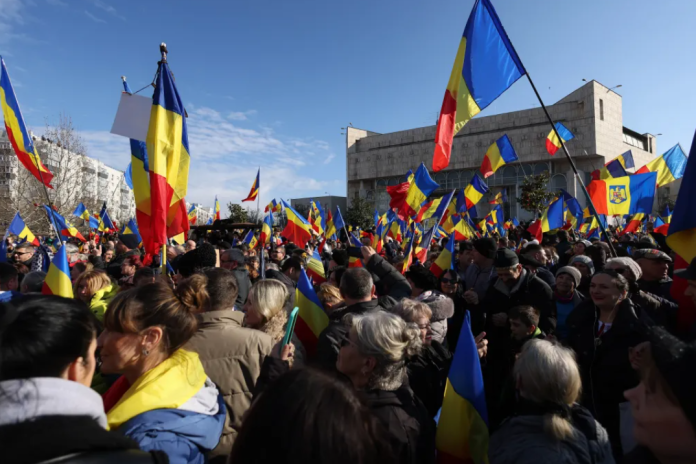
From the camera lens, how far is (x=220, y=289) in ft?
9.05

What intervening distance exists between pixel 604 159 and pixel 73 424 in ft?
179

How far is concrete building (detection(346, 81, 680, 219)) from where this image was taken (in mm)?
46312

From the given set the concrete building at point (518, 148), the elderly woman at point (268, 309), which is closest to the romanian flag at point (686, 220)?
the elderly woman at point (268, 309)

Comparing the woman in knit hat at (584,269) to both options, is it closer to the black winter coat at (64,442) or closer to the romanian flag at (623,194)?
the romanian flag at (623,194)

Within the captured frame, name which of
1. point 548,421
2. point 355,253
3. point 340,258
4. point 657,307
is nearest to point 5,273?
point 355,253

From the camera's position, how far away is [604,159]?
4666 centimetres

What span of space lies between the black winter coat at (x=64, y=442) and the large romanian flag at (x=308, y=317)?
2456 millimetres

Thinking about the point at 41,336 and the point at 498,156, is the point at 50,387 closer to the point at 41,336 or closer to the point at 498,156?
the point at 41,336

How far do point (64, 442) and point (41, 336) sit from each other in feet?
1.48

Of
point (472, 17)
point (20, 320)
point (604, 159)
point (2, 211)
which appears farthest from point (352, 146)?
point (20, 320)

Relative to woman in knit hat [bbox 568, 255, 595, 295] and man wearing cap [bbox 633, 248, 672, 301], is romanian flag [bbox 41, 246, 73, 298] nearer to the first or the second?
woman in knit hat [bbox 568, 255, 595, 295]

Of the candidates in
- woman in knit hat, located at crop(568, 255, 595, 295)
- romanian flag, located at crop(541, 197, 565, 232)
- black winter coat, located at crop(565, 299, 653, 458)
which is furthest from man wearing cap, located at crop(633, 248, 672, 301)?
romanian flag, located at crop(541, 197, 565, 232)

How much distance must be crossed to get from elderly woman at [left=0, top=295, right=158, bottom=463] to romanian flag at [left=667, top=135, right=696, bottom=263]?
3614 mm

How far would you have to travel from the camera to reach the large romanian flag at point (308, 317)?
11.7 ft
